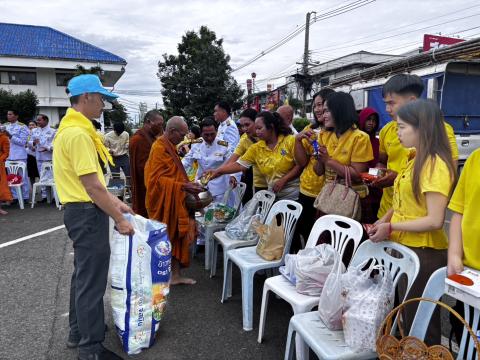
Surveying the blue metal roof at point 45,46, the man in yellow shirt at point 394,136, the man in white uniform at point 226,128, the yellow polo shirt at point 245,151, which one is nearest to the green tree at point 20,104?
the blue metal roof at point 45,46

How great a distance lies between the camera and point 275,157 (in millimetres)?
3465

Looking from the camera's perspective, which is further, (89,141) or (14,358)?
(14,358)

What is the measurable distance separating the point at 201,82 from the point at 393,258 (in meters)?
19.6

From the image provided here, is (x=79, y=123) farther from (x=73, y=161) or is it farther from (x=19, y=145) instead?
(x=19, y=145)

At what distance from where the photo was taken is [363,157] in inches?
103

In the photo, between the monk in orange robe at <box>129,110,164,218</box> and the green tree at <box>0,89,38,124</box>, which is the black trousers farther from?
the green tree at <box>0,89,38,124</box>

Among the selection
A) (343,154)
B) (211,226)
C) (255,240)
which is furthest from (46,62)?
(343,154)

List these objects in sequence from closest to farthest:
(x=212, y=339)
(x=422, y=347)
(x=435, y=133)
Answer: (x=422, y=347) → (x=435, y=133) → (x=212, y=339)

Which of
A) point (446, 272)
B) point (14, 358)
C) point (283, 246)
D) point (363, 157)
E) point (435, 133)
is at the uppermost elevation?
point (435, 133)

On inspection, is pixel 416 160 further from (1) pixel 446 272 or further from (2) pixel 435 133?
(1) pixel 446 272

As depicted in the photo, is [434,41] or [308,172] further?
[434,41]

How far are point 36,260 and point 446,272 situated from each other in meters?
4.34

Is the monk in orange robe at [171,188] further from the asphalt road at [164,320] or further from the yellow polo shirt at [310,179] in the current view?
the yellow polo shirt at [310,179]

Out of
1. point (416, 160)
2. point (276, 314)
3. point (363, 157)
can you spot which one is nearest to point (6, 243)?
point (276, 314)
